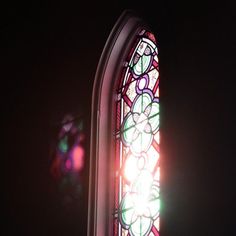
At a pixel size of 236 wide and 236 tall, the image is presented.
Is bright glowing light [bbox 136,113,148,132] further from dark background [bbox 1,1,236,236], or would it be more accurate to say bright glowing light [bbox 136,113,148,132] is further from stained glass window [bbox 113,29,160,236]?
dark background [bbox 1,1,236,236]

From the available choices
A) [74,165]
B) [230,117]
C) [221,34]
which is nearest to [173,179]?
[230,117]

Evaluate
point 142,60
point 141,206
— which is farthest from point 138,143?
point 142,60

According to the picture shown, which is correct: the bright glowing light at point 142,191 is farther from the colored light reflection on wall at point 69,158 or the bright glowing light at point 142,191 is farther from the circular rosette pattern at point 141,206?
the colored light reflection on wall at point 69,158

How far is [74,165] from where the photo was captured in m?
6.46

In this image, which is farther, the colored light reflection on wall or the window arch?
the colored light reflection on wall

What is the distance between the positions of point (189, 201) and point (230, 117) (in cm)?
60

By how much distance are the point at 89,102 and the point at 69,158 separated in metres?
0.54

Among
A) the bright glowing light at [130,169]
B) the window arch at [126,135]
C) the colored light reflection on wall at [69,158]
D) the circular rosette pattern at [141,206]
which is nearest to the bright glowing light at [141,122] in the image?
the window arch at [126,135]

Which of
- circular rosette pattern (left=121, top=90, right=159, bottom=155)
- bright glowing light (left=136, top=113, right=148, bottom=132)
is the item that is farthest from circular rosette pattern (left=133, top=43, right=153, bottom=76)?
bright glowing light (left=136, top=113, right=148, bottom=132)

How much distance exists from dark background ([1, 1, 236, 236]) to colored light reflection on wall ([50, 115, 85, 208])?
0.24 ft

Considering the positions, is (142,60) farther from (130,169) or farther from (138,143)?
(130,169)

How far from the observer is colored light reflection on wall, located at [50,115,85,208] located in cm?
630

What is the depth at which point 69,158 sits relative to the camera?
21.6ft

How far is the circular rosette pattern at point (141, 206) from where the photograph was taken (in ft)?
18.0
